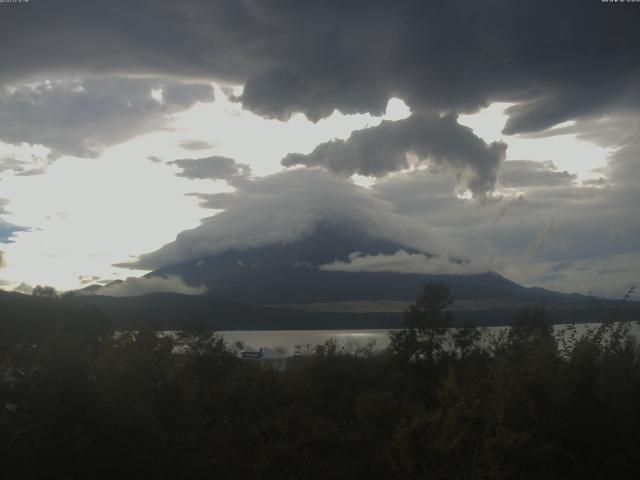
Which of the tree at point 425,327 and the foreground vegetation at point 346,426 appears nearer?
the foreground vegetation at point 346,426

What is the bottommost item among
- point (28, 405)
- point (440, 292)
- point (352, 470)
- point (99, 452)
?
point (352, 470)

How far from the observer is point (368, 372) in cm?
4056

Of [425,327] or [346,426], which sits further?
[425,327]

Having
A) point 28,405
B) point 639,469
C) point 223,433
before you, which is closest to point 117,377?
point 28,405

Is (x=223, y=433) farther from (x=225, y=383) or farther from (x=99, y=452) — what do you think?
(x=225, y=383)

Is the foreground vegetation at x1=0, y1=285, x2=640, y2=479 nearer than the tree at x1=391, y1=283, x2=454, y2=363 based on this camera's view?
Yes

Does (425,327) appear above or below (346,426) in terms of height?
above

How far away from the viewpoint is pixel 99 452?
15.6 m

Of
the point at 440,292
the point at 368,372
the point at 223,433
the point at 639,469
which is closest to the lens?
the point at 639,469

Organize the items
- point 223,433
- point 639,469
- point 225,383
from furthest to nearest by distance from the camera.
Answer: point 225,383 < point 223,433 < point 639,469

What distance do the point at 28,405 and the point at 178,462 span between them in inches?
167

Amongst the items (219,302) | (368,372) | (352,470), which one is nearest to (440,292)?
(368,372)

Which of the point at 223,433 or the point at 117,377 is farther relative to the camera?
the point at 223,433

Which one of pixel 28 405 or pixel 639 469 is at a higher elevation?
pixel 28 405
